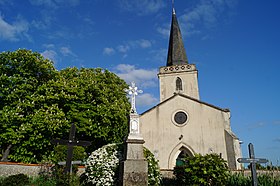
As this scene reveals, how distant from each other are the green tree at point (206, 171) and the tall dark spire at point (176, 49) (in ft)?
65.4

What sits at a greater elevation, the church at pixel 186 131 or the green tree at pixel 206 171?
the church at pixel 186 131

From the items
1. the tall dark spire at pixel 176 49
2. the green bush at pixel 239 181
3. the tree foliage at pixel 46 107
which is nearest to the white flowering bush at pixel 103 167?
the green bush at pixel 239 181

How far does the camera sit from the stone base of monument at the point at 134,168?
7.48 m

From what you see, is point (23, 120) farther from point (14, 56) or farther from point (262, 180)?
point (262, 180)

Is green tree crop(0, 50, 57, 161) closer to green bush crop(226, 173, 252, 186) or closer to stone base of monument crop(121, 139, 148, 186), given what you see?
stone base of monument crop(121, 139, 148, 186)

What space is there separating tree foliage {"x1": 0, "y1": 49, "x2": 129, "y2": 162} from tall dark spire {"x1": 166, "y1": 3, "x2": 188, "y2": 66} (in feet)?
41.5

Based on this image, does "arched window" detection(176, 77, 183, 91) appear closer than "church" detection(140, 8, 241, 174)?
No

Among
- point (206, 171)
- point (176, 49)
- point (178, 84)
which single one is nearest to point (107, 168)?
point (206, 171)

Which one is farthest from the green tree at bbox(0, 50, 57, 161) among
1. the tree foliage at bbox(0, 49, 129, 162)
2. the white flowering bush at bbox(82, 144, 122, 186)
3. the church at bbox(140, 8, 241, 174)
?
the church at bbox(140, 8, 241, 174)

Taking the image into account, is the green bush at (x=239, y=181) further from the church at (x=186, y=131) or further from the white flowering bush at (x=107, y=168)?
the church at (x=186, y=131)

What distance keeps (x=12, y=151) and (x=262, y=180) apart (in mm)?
13662

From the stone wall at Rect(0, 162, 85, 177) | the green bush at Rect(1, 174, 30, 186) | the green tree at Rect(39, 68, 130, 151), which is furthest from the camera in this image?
the green tree at Rect(39, 68, 130, 151)

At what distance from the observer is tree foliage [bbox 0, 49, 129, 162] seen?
43.7 ft

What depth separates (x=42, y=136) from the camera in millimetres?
13453
